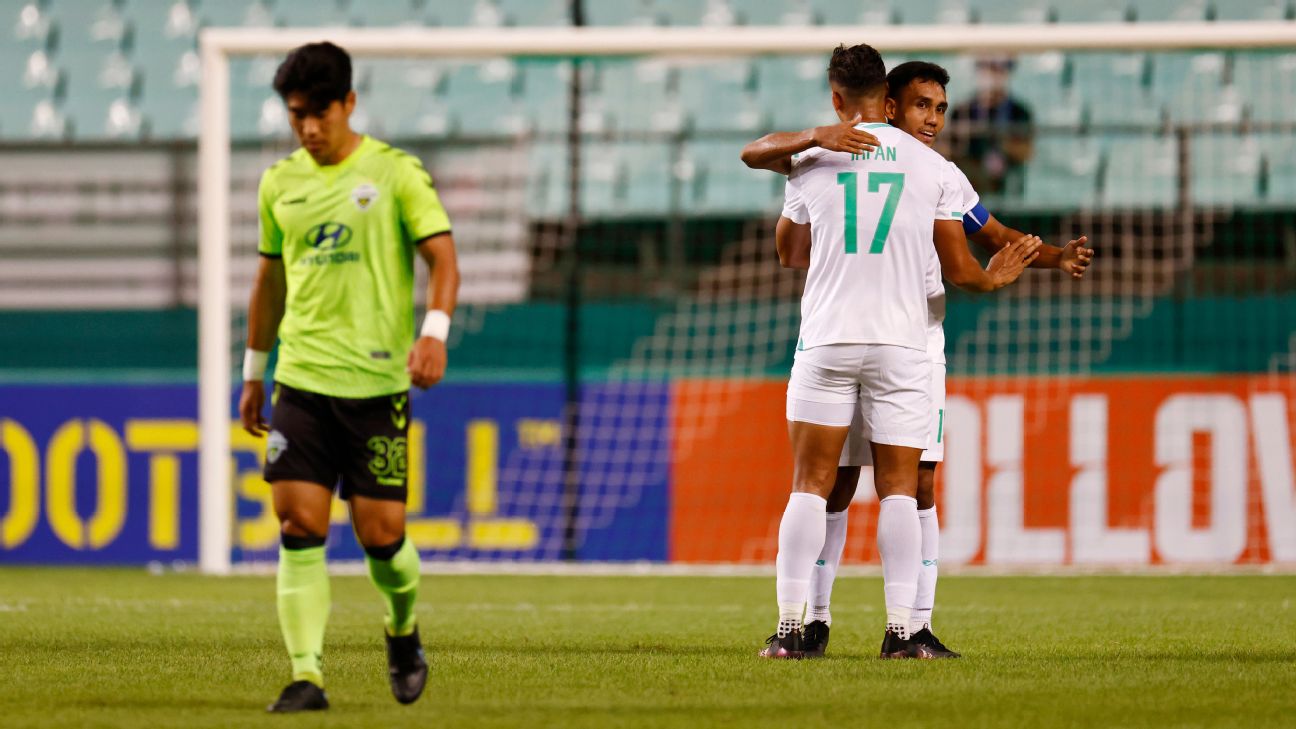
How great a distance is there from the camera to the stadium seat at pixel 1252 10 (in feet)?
42.9

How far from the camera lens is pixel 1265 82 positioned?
42.3 feet

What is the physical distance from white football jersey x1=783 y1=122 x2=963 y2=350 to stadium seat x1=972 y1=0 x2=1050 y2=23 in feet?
28.8

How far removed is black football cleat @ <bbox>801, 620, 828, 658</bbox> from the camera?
5.55 metres

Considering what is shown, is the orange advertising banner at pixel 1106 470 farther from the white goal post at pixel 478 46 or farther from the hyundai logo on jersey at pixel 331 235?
the hyundai logo on jersey at pixel 331 235

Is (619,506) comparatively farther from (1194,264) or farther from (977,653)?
(977,653)

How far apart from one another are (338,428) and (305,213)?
0.52 metres

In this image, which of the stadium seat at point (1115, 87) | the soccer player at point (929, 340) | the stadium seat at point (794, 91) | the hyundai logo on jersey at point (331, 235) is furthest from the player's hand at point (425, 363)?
the stadium seat at point (1115, 87)

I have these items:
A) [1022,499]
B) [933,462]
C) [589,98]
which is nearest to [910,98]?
[933,462]

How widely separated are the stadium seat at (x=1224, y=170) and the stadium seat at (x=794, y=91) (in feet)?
8.57

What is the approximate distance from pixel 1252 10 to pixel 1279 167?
4.81 ft

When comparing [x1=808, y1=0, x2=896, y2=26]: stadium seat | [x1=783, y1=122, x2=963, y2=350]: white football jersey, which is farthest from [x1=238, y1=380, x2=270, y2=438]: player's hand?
[x1=808, y1=0, x2=896, y2=26]: stadium seat

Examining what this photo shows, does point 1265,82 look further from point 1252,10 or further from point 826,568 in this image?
point 826,568

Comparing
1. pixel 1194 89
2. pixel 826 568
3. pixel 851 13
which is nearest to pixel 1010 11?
pixel 851 13

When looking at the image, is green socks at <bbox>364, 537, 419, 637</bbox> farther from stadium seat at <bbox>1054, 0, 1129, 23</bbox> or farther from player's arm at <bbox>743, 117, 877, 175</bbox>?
stadium seat at <bbox>1054, 0, 1129, 23</bbox>
